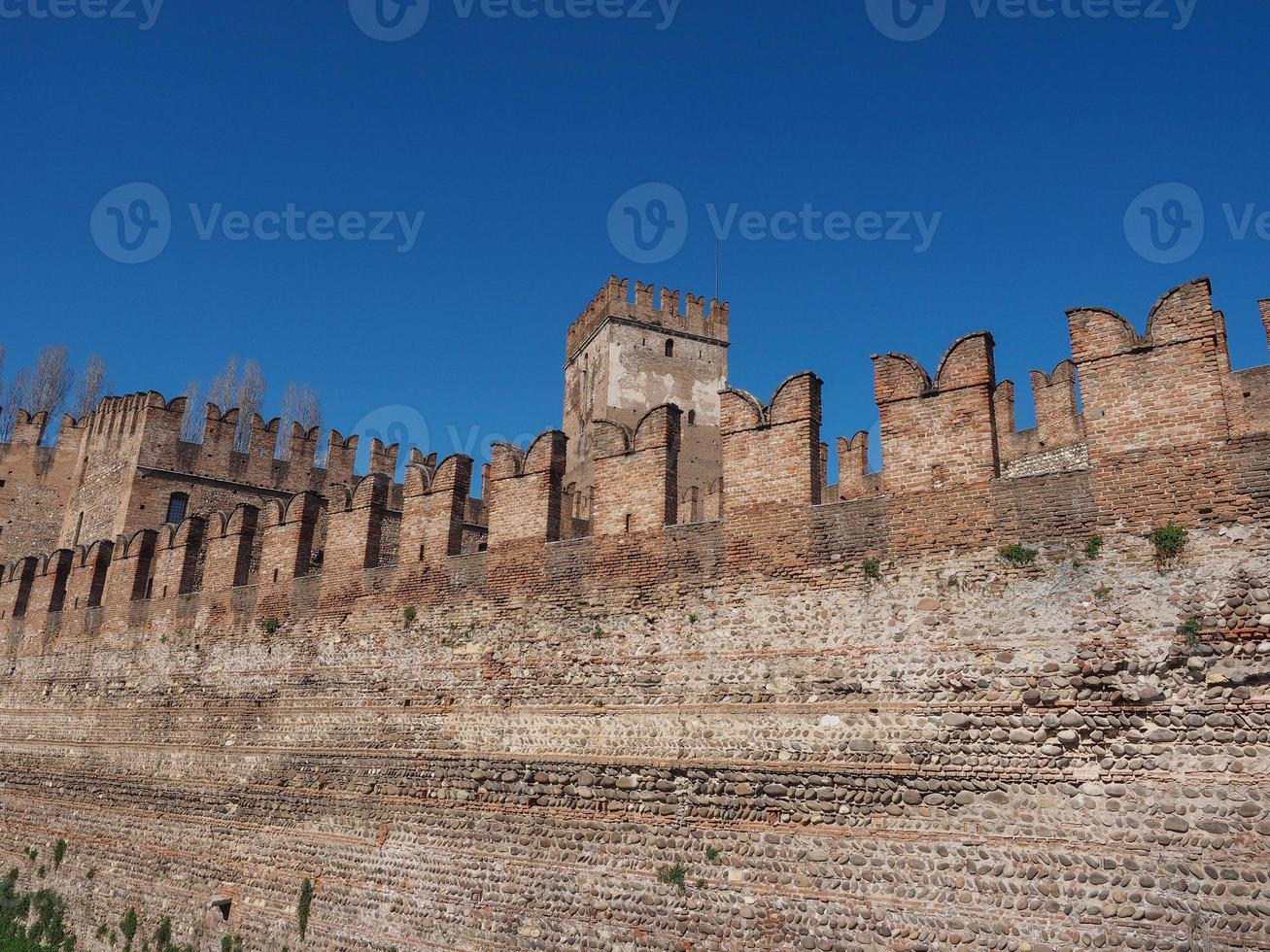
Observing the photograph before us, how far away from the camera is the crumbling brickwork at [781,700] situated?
7320 mm

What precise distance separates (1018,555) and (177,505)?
71.2 ft

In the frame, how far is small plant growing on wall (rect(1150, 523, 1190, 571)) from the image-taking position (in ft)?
25.1

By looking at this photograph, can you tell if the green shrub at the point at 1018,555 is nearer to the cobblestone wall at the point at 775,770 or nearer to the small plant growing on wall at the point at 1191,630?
the cobblestone wall at the point at 775,770

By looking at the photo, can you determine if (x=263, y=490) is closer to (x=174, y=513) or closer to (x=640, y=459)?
(x=174, y=513)

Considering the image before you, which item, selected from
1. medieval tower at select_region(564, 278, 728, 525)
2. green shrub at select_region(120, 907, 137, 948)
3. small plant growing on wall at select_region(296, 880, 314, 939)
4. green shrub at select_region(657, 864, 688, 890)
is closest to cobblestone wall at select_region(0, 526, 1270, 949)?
green shrub at select_region(657, 864, 688, 890)

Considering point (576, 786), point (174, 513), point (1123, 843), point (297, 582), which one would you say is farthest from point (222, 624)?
point (1123, 843)

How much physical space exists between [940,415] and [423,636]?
6828 mm

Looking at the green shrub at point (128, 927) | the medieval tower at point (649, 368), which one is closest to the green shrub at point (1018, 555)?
the green shrub at point (128, 927)

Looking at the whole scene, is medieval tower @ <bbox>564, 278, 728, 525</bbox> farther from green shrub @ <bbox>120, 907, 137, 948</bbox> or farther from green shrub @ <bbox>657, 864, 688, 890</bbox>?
green shrub @ <bbox>657, 864, 688, 890</bbox>

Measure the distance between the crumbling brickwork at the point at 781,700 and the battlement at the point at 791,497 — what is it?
34 mm

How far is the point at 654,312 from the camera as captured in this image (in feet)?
121

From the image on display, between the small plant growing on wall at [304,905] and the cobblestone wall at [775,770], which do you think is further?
the small plant growing on wall at [304,905]

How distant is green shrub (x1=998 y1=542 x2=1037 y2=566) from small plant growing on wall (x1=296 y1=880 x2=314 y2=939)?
30.4 ft

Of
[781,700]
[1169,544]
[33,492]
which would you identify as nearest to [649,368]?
[33,492]
